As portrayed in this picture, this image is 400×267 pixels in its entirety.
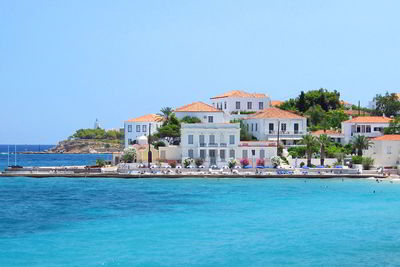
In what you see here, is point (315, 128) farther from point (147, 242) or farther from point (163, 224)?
point (147, 242)

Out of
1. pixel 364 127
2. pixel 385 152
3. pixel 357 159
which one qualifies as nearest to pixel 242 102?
pixel 364 127

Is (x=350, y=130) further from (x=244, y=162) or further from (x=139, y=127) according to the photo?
(x=139, y=127)

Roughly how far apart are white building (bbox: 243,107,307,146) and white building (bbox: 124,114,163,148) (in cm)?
1515

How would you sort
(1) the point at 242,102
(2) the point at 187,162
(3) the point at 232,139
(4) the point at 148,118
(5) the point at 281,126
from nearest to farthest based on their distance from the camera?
(2) the point at 187,162, (3) the point at 232,139, (5) the point at 281,126, (4) the point at 148,118, (1) the point at 242,102

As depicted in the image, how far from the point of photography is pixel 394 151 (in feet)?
252

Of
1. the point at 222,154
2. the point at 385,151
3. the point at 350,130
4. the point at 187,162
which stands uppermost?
the point at 350,130

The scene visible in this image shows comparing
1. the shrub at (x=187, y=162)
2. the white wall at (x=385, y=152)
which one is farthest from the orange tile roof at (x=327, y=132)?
the shrub at (x=187, y=162)

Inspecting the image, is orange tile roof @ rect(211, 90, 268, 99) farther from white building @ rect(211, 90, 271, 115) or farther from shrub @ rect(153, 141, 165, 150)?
shrub @ rect(153, 141, 165, 150)

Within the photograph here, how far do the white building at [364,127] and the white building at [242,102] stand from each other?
48.7 feet

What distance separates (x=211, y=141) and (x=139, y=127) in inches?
734

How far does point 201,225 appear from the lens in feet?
127

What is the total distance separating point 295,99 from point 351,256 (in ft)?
240

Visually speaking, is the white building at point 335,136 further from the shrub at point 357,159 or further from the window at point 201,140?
the window at point 201,140

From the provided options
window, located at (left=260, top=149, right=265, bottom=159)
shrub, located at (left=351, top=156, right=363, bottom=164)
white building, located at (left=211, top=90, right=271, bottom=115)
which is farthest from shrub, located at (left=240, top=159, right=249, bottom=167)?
white building, located at (left=211, top=90, right=271, bottom=115)
